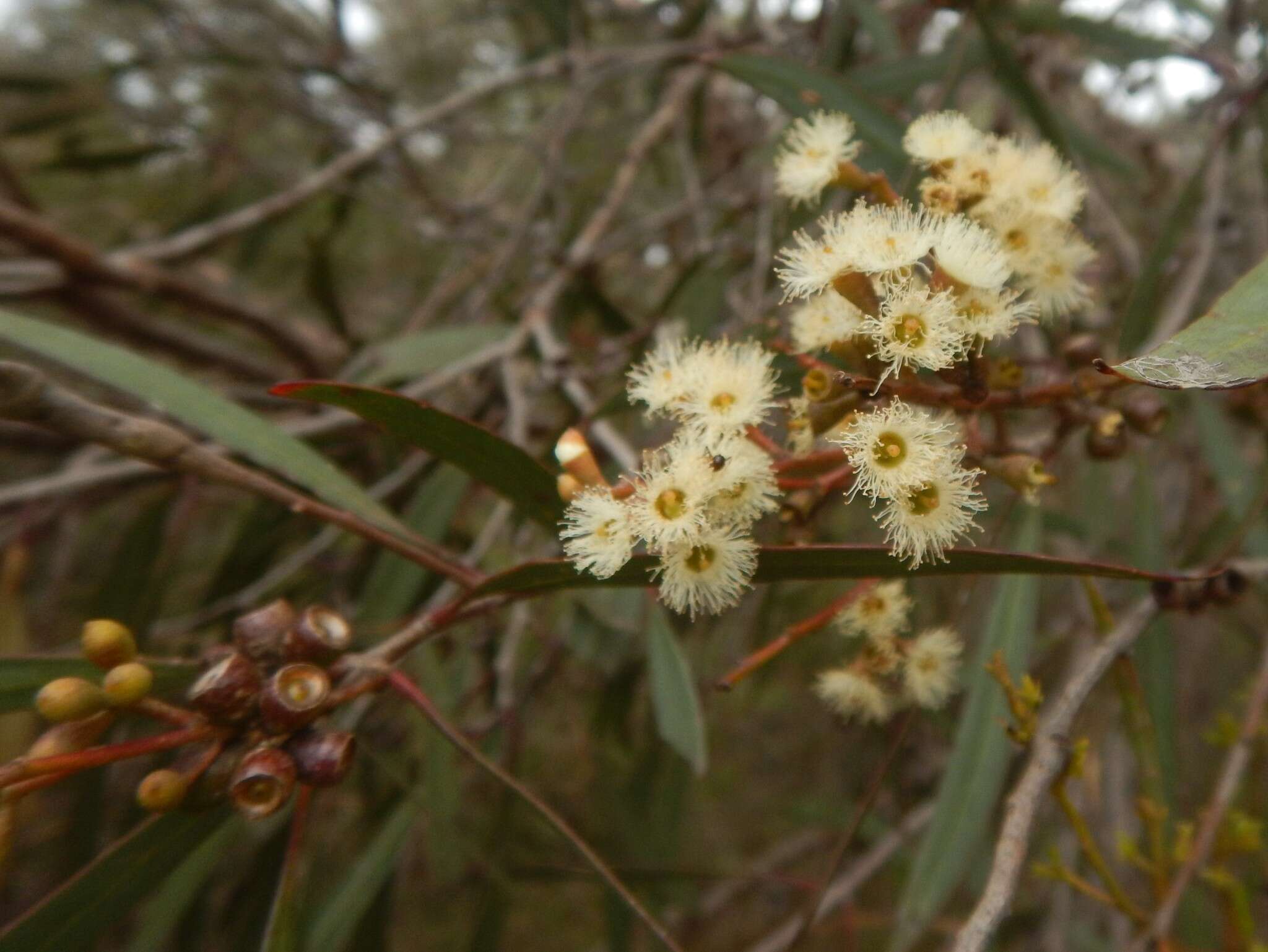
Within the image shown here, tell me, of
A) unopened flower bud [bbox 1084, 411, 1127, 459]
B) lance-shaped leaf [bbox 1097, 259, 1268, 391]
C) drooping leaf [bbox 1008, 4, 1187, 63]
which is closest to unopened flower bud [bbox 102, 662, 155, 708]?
lance-shaped leaf [bbox 1097, 259, 1268, 391]

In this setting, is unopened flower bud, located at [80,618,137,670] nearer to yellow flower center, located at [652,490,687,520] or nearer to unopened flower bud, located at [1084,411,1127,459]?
yellow flower center, located at [652,490,687,520]

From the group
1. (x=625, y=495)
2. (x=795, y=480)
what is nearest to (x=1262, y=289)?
(x=795, y=480)

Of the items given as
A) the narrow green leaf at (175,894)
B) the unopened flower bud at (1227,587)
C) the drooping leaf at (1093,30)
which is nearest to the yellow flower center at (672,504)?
the unopened flower bud at (1227,587)

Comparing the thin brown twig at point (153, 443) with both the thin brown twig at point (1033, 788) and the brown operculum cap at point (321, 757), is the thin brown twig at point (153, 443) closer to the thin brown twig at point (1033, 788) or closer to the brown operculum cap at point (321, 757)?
the brown operculum cap at point (321, 757)

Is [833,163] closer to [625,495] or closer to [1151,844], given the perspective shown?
[625,495]

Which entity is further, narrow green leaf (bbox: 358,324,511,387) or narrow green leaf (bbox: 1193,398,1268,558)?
narrow green leaf (bbox: 358,324,511,387)

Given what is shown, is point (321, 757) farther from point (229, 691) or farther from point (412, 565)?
point (412, 565)

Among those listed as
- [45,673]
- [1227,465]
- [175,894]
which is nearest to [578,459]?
[45,673]
